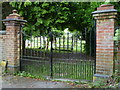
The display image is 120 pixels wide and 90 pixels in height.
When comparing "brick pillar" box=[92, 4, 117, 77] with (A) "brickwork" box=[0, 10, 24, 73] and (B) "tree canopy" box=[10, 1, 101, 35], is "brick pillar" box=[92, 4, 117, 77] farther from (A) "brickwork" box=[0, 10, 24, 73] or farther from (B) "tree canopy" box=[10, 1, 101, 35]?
(B) "tree canopy" box=[10, 1, 101, 35]

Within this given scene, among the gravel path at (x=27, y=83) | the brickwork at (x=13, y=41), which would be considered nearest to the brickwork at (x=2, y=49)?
the brickwork at (x=13, y=41)

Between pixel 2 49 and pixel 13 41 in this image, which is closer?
pixel 13 41

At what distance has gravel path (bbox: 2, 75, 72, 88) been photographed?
4.46 m

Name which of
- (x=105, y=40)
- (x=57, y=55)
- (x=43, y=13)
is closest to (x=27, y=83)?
(x=57, y=55)

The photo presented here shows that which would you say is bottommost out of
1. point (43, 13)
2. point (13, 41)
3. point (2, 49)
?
point (2, 49)

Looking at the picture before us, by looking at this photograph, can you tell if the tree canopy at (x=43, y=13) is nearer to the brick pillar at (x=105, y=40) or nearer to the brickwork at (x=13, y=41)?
the brickwork at (x=13, y=41)

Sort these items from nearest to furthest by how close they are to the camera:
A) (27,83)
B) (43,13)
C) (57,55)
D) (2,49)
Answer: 1. (27,83)
2. (57,55)
3. (2,49)
4. (43,13)

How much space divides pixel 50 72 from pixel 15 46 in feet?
5.62

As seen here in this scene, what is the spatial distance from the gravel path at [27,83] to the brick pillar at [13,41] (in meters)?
0.67

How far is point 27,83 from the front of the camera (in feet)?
15.6

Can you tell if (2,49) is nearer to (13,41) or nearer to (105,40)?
(13,41)

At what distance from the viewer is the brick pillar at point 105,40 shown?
13.2ft

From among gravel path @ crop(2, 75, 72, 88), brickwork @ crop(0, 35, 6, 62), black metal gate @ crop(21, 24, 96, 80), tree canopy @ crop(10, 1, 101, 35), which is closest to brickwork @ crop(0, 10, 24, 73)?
brickwork @ crop(0, 35, 6, 62)

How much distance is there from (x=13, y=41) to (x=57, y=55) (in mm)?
1785
